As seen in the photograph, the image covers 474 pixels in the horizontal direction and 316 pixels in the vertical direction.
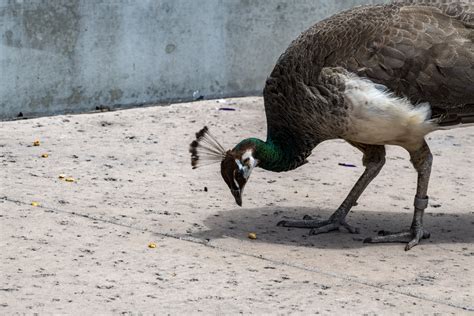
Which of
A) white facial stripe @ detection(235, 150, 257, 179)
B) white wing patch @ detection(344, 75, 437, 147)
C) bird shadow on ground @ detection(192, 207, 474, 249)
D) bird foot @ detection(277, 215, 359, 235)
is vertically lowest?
bird shadow on ground @ detection(192, 207, 474, 249)

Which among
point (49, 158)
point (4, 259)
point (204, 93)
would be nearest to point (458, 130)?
point (204, 93)

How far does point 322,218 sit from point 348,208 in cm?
27

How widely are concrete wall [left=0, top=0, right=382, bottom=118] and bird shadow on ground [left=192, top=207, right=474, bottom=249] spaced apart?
251cm

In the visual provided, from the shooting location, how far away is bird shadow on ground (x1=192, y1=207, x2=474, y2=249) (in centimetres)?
642

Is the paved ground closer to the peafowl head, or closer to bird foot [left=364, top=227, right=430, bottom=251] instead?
bird foot [left=364, top=227, right=430, bottom=251]

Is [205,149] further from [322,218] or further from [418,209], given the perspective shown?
[418,209]

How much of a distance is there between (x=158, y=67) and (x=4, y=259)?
3753 mm

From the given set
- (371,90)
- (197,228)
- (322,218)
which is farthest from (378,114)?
(197,228)

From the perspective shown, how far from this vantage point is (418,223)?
254 inches

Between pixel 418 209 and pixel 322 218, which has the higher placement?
pixel 418 209

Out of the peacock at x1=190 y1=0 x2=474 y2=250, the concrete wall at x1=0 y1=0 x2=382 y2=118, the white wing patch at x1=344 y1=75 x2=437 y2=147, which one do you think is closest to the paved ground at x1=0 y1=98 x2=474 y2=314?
→ the concrete wall at x1=0 y1=0 x2=382 y2=118

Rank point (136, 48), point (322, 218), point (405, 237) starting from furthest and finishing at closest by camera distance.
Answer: point (136, 48)
point (322, 218)
point (405, 237)

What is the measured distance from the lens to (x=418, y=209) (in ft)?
21.3

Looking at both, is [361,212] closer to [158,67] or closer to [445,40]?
[445,40]
